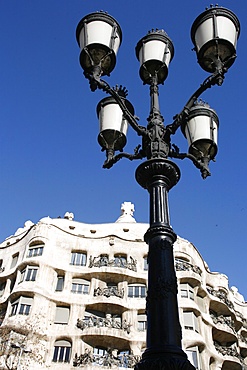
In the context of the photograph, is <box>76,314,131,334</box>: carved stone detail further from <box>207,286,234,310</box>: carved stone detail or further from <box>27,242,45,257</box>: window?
<box>207,286,234,310</box>: carved stone detail

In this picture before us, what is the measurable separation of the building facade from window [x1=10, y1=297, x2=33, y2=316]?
66mm

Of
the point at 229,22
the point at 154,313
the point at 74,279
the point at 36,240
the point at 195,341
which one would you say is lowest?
the point at 154,313

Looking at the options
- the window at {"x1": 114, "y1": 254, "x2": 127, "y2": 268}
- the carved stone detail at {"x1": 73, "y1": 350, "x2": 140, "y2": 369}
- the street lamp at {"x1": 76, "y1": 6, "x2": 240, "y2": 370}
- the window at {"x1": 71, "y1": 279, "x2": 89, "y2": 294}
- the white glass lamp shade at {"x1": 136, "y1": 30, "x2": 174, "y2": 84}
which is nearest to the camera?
the street lamp at {"x1": 76, "y1": 6, "x2": 240, "y2": 370}

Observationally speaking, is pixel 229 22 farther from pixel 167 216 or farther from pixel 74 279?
pixel 74 279

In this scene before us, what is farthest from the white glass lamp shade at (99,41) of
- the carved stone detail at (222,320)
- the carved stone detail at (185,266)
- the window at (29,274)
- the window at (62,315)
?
the carved stone detail at (222,320)

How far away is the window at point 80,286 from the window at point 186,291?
7.11 metres

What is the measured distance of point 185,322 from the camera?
29.9 metres

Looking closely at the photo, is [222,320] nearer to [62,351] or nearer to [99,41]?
[62,351]

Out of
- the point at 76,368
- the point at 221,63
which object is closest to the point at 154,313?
the point at 221,63

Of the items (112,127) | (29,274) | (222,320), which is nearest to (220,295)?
(222,320)

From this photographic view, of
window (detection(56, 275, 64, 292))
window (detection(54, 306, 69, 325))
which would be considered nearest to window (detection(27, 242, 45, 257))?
window (detection(56, 275, 64, 292))

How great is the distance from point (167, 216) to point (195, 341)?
26.2 meters

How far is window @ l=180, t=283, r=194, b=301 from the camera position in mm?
31484

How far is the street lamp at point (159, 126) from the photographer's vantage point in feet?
14.7
